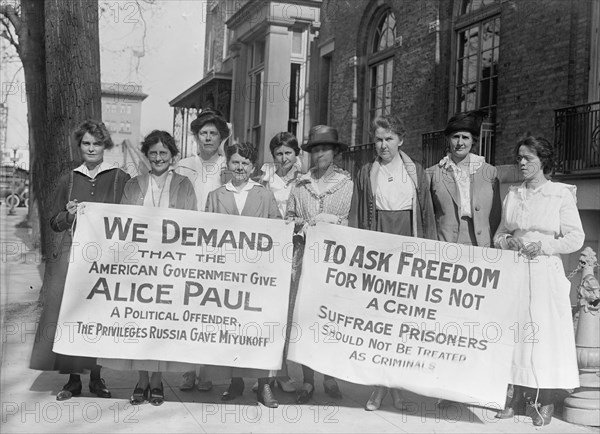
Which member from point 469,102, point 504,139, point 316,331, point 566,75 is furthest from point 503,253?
point 469,102

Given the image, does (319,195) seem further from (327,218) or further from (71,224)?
(71,224)

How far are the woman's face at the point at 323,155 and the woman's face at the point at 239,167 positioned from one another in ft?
1.71

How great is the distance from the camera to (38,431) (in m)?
4.44

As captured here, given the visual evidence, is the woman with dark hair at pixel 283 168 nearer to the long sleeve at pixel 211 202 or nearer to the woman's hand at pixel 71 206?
the long sleeve at pixel 211 202

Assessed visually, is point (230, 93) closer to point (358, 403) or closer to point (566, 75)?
point (566, 75)

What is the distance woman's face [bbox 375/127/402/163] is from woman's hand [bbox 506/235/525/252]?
1.04 meters

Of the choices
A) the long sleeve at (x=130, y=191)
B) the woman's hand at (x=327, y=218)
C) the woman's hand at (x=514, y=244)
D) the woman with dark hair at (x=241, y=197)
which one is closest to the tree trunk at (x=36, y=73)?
the long sleeve at (x=130, y=191)

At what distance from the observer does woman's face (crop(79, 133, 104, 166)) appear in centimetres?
505

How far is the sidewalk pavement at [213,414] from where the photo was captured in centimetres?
458

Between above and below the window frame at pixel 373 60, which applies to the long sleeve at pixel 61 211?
below

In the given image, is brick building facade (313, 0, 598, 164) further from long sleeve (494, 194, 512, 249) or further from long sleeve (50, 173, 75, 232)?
long sleeve (50, 173, 75, 232)

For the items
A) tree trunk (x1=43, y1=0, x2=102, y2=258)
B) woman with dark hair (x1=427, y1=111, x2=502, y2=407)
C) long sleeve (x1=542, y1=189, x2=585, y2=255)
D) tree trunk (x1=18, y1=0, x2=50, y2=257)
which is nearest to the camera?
long sleeve (x1=542, y1=189, x2=585, y2=255)

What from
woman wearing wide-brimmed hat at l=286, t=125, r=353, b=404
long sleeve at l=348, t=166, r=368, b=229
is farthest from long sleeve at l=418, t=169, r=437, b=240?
woman wearing wide-brimmed hat at l=286, t=125, r=353, b=404

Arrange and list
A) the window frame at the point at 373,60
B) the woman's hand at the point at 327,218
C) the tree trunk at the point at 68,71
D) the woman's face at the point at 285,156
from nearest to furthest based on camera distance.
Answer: the woman's hand at the point at 327,218, the woman's face at the point at 285,156, the tree trunk at the point at 68,71, the window frame at the point at 373,60
